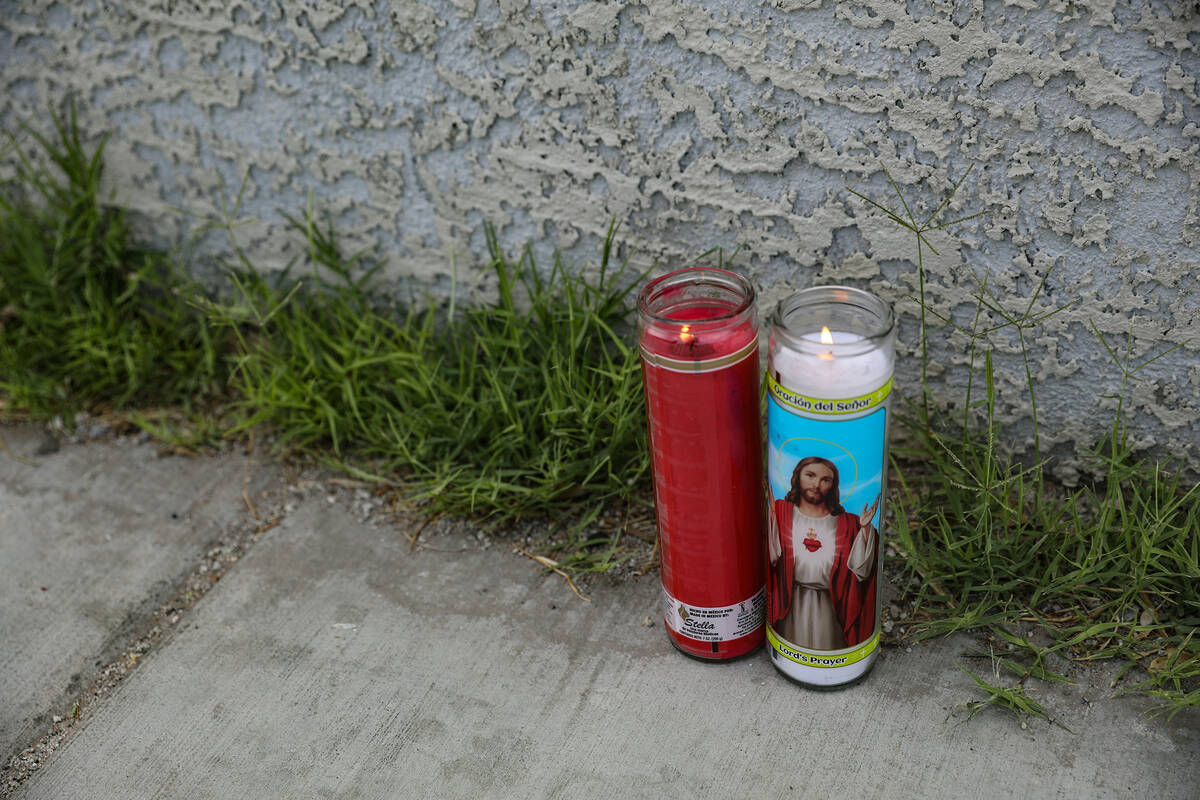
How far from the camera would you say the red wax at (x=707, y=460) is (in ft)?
5.07

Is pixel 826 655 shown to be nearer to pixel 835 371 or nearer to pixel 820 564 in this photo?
pixel 820 564

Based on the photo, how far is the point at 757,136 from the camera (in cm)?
187

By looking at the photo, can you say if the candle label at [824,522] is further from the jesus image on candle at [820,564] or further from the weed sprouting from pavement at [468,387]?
the weed sprouting from pavement at [468,387]

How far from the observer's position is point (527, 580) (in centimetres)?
200

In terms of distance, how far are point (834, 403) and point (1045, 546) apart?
65cm

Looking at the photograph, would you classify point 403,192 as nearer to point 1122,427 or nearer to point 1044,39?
point 1044,39

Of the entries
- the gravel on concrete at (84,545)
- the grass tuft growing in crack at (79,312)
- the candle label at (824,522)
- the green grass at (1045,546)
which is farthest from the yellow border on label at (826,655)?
the grass tuft growing in crack at (79,312)

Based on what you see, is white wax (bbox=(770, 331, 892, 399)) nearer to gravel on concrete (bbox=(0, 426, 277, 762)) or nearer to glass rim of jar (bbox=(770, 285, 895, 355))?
glass rim of jar (bbox=(770, 285, 895, 355))

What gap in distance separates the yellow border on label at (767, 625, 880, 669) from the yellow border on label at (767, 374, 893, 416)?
0.43 metres

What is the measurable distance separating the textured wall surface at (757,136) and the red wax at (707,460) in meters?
0.43

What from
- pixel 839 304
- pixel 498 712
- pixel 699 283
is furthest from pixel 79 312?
pixel 839 304

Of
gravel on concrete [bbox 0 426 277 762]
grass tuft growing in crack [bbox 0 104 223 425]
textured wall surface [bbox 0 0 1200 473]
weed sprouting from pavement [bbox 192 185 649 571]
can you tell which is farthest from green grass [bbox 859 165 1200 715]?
grass tuft growing in crack [bbox 0 104 223 425]

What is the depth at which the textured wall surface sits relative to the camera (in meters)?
1.65

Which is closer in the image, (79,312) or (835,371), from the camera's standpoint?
(835,371)
